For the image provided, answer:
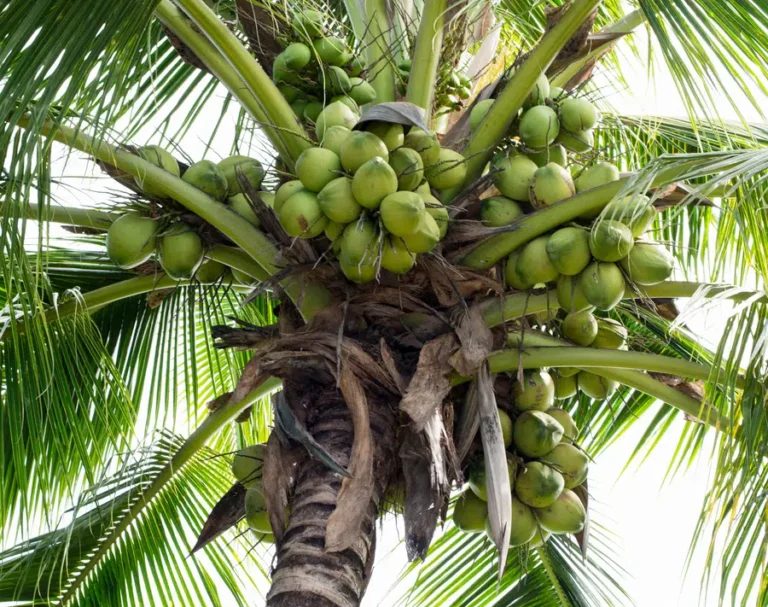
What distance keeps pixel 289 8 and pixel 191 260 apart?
88 cm

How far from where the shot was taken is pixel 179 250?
2.48 meters

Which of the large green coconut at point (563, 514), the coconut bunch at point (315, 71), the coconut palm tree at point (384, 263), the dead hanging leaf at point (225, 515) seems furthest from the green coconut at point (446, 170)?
the dead hanging leaf at point (225, 515)

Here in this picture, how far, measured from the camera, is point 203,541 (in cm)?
271

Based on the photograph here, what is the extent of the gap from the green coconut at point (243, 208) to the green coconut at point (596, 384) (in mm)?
1112

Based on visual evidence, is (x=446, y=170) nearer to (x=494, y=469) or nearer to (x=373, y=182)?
(x=373, y=182)

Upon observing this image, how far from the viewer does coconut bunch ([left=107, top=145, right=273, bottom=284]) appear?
2.46 metres

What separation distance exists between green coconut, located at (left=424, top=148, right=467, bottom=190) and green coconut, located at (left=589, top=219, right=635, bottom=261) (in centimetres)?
39

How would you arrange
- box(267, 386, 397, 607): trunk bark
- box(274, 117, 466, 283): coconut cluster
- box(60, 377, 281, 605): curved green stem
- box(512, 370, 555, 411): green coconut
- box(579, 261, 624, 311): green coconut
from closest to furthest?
1. box(267, 386, 397, 607): trunk bark
2. box(274, 117, 466, 283): coconut cluster
3. box(579, 261, 624, 311): green coconut
4. box(512, 370, 555, 411): green coconut
5. box(60, 377, 281, 605): curved green stem

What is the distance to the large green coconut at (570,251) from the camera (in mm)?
2281

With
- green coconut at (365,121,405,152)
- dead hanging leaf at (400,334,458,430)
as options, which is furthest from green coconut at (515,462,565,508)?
green coconut at (365,121,405,152)

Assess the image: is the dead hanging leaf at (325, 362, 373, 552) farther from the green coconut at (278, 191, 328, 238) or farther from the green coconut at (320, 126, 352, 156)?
the green coconut at (320, 126, 352, 156)

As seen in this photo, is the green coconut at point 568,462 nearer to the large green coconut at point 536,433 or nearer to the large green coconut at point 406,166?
the large green coconut at point 536,433

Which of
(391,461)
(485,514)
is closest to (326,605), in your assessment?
(391,461)

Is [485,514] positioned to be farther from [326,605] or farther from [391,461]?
[326,605]
